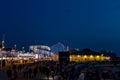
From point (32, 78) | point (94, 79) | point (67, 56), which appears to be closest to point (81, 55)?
point (67, 56)

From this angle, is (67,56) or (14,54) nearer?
(67,56)

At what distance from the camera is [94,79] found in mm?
26453

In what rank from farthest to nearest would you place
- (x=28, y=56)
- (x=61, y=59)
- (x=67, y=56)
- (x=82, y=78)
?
(x=28, y=56) → (x=67, y=56) → (x=61, y=59) → (x=82, y=78)

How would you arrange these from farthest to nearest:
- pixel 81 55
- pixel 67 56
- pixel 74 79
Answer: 1. pixel 81 55
2. pixel 67 56
3. pixel 74 79

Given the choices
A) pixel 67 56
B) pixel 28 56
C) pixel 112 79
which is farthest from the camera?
pixel 28 56

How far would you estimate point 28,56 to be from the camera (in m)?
197

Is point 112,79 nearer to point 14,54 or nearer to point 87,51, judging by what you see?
point 87,51

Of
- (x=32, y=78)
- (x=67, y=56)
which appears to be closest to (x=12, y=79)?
(x=32, y=78)

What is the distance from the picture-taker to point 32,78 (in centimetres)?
3981

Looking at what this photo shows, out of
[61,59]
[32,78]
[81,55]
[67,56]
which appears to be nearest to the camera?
[32,78]

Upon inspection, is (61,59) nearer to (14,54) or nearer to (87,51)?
(87,51)

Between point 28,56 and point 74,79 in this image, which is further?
point 28,56

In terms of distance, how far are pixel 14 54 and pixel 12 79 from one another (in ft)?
494

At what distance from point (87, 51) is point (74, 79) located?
438ft
